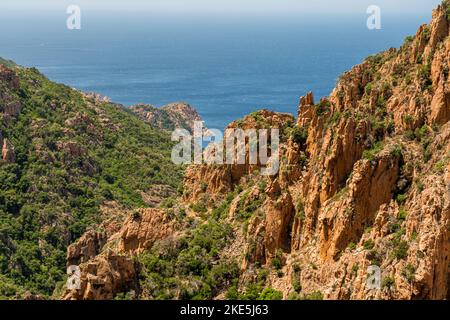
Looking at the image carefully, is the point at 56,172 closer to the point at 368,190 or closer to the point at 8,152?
the point at 8,152

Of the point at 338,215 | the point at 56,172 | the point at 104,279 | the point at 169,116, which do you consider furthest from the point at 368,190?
the point at 169,116

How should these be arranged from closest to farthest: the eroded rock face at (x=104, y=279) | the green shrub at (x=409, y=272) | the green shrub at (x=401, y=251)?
the green shrub at (x=409, y=272) → the green shrub at (x=401, y=251) → the eroded rock face at (x=104, y=279)

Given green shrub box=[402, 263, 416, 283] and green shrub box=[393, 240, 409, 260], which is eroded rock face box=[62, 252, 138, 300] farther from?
green shrub box=[402, 263, 416, 283]

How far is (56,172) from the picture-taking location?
77812 mm

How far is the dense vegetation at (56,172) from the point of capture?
66625 mm

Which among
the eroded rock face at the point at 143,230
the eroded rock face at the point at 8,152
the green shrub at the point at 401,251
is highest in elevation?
the eroded rock face at the point at 8,152

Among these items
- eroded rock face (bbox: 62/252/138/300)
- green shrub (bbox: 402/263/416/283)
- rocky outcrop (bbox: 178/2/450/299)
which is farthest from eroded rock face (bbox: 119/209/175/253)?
green shrub (bbox: 402/263/416/283)

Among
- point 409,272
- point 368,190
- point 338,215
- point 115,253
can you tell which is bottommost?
point 409,272

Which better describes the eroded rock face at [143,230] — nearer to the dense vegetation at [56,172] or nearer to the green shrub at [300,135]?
the green shrub at [300,135]

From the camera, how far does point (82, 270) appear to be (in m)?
36.3

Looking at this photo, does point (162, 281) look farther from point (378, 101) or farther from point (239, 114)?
point (239, 114)

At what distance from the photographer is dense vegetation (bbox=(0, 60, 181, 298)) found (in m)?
66.6

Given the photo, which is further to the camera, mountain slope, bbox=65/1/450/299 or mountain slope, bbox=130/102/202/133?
mountain slope, bbox=130/102/202/133

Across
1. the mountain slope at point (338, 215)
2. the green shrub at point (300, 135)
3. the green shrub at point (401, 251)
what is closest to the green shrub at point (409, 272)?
the mountain slope at point (338, 215)
